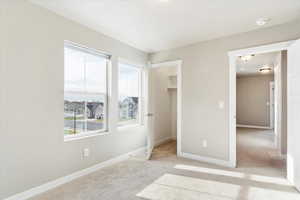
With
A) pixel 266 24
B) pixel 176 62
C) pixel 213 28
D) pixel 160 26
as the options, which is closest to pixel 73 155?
pixel 160 26

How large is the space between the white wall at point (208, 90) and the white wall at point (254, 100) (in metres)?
6.01

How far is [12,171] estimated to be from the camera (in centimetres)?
195

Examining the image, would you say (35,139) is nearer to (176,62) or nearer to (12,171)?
(12,171)

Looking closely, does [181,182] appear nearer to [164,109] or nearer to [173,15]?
[173,15]

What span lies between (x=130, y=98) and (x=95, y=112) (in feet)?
3.57

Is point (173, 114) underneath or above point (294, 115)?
underneath

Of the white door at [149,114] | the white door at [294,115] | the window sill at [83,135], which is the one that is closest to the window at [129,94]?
the white door at [149,114]

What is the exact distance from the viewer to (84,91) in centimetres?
289

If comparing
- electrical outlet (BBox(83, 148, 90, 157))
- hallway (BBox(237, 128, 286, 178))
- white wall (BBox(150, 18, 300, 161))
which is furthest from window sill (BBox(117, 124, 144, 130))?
hallway (BBox(237, 128, 286, 178))

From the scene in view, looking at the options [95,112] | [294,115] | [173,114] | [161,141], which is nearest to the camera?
[294,115]

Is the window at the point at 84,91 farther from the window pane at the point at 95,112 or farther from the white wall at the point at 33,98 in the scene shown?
the white wall at the point at 33,98

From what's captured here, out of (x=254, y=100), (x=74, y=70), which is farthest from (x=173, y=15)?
(x=254, y=100)

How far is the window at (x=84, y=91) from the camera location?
8.70 ft

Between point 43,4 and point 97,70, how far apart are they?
126 cm
